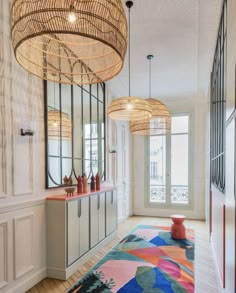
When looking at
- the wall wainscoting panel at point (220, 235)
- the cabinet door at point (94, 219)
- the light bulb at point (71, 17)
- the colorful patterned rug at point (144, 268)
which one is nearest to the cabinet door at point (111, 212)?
the colorful patterned rug at point (144, 268)

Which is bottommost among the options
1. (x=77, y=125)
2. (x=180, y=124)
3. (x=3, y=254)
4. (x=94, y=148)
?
(x=3, y=254)

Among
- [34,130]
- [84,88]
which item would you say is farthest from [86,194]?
[84,88]

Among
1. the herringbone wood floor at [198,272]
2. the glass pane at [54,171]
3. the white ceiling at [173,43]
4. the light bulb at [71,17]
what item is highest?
the white ceiling at [173,43]

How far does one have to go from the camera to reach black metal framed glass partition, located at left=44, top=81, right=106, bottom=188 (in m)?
3.35

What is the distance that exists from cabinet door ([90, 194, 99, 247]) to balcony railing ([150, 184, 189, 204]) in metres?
3.21

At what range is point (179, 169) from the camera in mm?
6707

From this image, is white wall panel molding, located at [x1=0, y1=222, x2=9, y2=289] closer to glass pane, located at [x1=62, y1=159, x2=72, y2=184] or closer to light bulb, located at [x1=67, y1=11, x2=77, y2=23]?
glass pane, located at [x1=62, y1=159, x2=72, y2=184]

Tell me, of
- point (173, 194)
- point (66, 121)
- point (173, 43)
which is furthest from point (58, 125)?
point (173, 194)

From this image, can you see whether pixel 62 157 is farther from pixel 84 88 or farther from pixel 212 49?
pixel 212 49

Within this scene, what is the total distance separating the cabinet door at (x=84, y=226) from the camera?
3.48m

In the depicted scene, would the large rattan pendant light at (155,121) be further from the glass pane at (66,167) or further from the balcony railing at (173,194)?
the balcony railing at (173,194)

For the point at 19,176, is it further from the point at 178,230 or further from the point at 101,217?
the point at 178,230

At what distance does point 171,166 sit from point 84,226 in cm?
383

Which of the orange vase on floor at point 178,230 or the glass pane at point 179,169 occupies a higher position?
the glass pane at point 179,169
